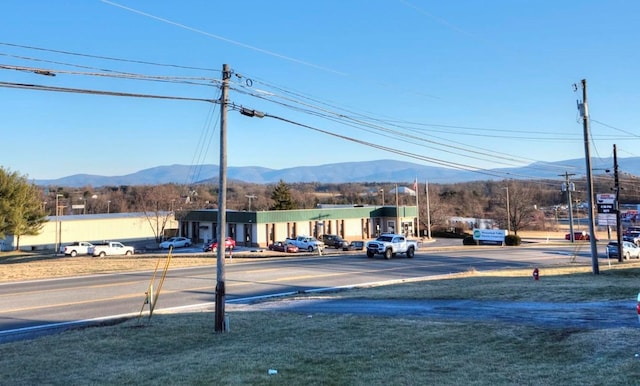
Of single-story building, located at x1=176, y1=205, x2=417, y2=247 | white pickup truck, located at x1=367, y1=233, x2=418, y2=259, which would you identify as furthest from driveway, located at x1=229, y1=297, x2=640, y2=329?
single-story building, located at x1=176, y1=205, x2=417, y2=247

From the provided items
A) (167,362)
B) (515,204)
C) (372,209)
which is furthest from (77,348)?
(515,204)

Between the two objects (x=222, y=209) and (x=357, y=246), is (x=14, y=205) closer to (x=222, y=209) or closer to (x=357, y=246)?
(x=357, y=246)

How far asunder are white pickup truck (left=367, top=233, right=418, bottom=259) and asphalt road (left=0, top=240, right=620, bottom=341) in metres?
1.18

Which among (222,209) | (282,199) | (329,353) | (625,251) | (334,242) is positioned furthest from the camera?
(282,199)

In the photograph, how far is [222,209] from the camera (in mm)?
12438

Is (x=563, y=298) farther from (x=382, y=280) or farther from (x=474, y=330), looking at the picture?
(x=382, y=280)

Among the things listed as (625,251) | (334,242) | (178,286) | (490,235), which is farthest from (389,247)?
(490,235)

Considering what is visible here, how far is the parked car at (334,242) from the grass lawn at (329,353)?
158ft

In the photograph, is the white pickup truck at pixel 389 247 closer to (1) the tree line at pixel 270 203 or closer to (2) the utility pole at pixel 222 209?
(2) the utility pole at pixel 222 209

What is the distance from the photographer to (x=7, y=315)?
1598 cm

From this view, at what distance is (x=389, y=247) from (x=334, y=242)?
84.4 ft

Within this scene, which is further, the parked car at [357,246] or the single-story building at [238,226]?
the single-story building at [238,226]

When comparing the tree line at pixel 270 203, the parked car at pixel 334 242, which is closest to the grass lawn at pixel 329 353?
the parked car at pixel 334 242

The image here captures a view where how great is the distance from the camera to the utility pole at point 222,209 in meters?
11.8
